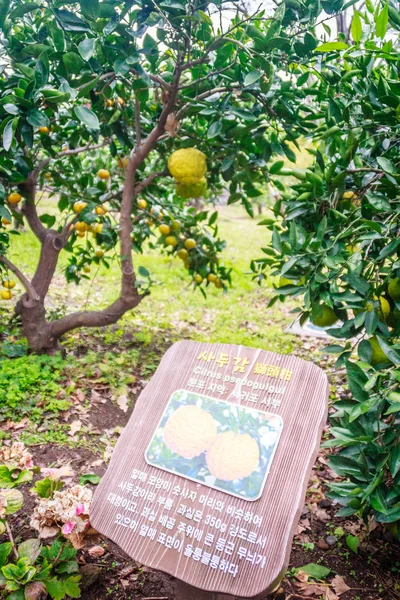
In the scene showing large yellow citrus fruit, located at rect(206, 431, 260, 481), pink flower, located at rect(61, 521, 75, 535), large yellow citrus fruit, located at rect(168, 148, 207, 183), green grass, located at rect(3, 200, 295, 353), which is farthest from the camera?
green grass, located at rect(3, 200, 295, 353)

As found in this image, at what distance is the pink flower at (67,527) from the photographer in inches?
56.8

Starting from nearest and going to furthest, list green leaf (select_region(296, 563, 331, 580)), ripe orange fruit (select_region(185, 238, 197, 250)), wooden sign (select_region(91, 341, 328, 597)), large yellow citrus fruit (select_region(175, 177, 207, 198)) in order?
wooden sign (select_region(91, 341, 328, 597)) < green leaf (select_region(296, 563, 331, 580)) < large yellow citrus fruit (select_region(175, 177, 207, 198)) < ripe orange fruit (select_region(185, 238, 197, 250))

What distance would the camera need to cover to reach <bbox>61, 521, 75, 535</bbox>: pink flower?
1.44 m

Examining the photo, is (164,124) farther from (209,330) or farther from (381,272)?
(209,330)

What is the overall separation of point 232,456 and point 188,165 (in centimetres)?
147

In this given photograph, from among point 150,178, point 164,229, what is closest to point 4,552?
point 150,178

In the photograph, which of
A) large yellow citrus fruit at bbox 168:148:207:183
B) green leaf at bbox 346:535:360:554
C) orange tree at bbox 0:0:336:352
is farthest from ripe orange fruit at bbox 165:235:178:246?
green leaf at bbox 346:535:360:554

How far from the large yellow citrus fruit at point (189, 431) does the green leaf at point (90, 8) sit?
131 cm

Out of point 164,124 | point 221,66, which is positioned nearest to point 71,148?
point 164,124

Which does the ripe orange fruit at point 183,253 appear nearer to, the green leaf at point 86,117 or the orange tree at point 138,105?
the orange tree at point 138,105

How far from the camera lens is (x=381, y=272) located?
1.53 meters

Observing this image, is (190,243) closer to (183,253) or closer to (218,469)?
(183,253)

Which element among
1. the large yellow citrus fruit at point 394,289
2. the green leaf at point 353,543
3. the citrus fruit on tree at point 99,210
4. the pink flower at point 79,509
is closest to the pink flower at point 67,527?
the pink flower at point 79,509

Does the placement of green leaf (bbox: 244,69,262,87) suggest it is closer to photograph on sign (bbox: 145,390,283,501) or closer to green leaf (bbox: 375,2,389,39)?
green leaf (bbox: 375,2,389,39)
